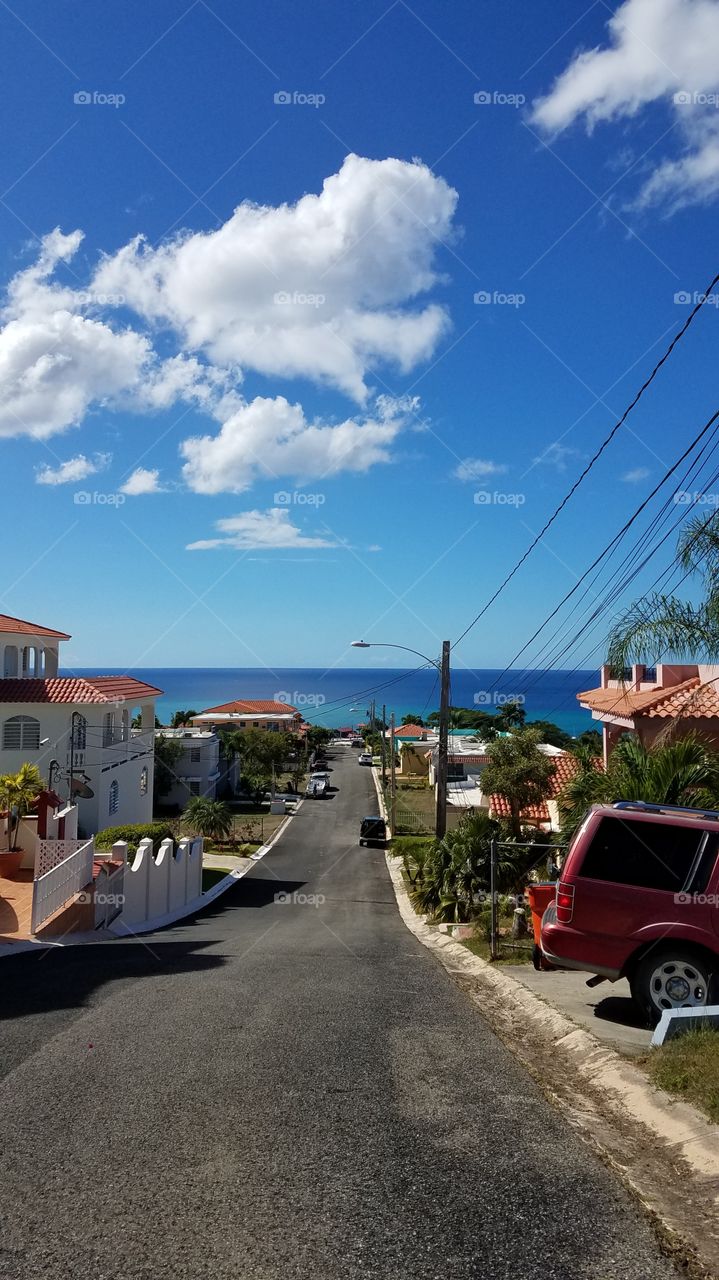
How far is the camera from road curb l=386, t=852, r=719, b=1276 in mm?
4477

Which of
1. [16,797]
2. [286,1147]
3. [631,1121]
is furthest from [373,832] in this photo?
[286,1147]

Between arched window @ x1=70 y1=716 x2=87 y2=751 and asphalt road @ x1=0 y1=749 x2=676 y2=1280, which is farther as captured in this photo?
arched window @ x1=70 y1=716 x2=87 y2=751

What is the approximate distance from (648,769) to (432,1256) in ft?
36.5

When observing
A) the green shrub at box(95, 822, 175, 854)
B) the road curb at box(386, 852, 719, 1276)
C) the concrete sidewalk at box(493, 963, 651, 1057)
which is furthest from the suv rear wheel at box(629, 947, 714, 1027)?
the green shrub at box(95, 822, 175, 854)

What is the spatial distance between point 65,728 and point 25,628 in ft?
18.4

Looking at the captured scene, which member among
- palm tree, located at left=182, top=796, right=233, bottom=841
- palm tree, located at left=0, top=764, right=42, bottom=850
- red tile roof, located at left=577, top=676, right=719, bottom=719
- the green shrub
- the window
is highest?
red tile roof, located at left=577, top=676, right=719, bottom=719

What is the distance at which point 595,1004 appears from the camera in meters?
9.45

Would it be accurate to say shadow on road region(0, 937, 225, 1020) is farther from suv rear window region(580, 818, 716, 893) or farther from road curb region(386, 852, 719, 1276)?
suv rear window region(580, 818, 716, 893)

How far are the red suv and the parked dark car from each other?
3607 cm

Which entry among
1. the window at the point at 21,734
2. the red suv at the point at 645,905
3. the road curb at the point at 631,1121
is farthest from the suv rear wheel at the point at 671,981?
the window at the point at 21,734

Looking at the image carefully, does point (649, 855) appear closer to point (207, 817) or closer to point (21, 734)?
point (21, 734)

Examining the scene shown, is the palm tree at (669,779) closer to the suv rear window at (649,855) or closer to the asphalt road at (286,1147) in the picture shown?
the suv rear window at (649,855)

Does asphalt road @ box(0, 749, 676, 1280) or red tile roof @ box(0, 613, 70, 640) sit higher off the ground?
red tile roof @ box(0, 613, 70, 640)

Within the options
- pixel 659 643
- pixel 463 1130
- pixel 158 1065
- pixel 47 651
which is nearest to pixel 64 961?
pixel 158 1065
